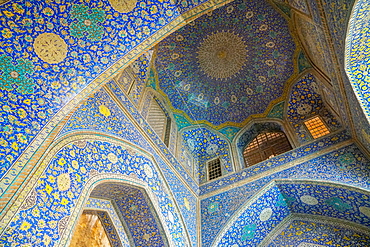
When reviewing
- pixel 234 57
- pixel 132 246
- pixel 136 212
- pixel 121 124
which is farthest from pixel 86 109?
pixel 234 57

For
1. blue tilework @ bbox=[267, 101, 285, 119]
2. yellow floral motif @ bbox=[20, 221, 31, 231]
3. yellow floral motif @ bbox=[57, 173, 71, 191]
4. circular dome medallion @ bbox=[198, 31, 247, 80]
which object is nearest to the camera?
yellow floral motif @ bbox=[20, 221, 31, 231]

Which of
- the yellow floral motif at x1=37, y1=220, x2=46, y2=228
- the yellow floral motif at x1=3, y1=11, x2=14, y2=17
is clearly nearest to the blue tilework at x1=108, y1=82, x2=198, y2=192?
the yellow floral motif at x1=3, y1=11, x2=14, y2=17

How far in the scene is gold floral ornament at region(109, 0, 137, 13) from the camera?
3479 mm

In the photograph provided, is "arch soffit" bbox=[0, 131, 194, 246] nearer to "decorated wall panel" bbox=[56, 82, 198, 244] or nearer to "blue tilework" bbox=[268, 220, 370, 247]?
"decorated wall panel" bbox=[56, 82, 198, 244]

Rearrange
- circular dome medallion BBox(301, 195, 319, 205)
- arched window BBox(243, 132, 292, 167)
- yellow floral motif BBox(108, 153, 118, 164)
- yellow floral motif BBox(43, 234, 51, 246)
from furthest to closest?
arched window BBox(243, 132, 292, 167) < circular dome medallion BBox(301, 195, 319, 205) < yellow floral motif BBox(108, 153, 118, 164) < yellow floral motif BBox(43, 234, 51, 246)

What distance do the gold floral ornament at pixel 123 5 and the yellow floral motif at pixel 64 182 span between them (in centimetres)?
238

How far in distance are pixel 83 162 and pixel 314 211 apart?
195 inches

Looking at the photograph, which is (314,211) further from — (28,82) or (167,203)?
(28,82)

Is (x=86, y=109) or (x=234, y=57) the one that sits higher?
(x=234, y=57)

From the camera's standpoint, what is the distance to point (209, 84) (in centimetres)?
835

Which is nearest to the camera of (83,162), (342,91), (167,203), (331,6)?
(331,6)

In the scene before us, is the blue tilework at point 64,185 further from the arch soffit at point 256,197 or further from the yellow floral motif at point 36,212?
the arch soffit at point 256,197

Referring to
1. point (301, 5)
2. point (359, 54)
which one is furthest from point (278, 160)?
point (301, 5)

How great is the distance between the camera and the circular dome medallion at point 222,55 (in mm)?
7703
